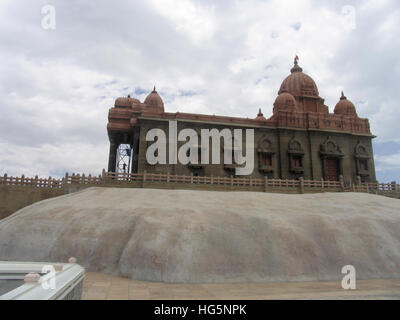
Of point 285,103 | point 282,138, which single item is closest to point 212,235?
point 282,138

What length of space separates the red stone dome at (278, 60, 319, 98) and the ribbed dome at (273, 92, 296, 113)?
247cm

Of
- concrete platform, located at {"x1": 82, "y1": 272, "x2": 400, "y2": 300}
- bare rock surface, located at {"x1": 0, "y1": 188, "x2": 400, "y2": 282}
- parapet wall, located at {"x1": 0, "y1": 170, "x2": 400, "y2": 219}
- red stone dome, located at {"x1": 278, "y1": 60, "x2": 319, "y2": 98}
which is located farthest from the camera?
red stone dome, located at {"x1": 278, "y1": 60, "x2": 319, "y2": 98}

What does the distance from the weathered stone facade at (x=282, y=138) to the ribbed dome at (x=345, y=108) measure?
232mm

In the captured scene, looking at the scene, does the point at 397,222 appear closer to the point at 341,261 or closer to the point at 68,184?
the point at 341,261

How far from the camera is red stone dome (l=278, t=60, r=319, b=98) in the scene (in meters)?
33.9

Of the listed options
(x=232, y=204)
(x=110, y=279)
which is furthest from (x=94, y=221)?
(x=232, y=204)

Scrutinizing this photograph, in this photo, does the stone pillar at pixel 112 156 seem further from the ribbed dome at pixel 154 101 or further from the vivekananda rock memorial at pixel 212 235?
the vivekananda rock memorial at pixel 212 235

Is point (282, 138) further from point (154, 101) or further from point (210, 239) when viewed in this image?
point (210, 239)

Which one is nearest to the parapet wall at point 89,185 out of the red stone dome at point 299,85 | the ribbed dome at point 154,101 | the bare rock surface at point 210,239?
the bare rock surface at point 210,239

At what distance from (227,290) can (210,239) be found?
221 cm

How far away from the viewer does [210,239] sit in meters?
9.94

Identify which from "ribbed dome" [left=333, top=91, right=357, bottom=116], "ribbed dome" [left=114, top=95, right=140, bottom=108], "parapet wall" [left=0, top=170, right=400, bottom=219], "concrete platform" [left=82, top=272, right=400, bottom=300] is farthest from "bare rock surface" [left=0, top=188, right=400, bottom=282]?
"ribbed dome" [left=333, top=91, right=357, bottom=116]

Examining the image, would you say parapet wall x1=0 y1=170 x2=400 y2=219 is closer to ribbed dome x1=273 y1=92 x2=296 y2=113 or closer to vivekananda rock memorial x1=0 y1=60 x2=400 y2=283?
vivekananda rock memorial x1=0 y1=60 x2=400 y2=283

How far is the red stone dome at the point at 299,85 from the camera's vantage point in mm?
33938
